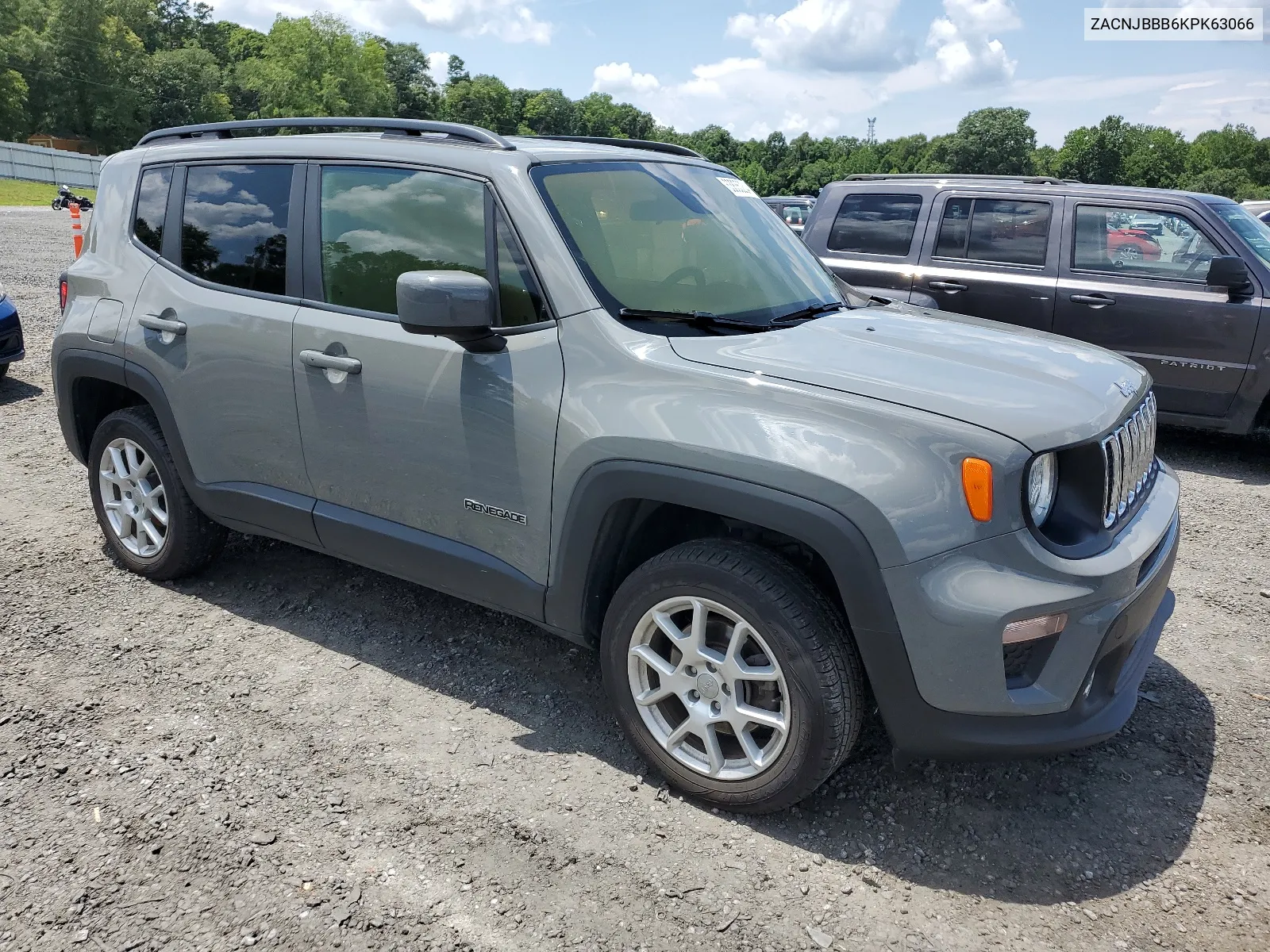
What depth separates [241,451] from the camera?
387 cm

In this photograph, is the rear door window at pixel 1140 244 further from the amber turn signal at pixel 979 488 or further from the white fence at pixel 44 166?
the white fence at pixel 44 166

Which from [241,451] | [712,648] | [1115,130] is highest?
[1115,130]

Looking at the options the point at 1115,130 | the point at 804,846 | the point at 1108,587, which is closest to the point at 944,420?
the point at 1108,587

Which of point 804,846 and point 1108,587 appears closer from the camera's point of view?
point 1108,587

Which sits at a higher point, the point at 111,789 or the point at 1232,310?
the point at 1232,310

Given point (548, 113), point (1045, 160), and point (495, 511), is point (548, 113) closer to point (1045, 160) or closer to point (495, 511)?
point (1045, 160)

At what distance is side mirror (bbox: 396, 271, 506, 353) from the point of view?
287 cm

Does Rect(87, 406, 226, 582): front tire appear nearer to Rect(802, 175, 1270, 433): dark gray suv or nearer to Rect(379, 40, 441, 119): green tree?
Rect(802, 175, 1270, 433): dark gray suv

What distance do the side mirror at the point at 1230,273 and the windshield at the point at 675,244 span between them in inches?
162

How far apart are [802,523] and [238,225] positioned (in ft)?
8.63

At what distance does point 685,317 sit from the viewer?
10.1 ft

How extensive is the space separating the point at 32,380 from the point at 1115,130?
383 feet

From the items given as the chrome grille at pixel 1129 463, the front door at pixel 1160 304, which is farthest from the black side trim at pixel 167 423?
the front door at pixel 1160 304

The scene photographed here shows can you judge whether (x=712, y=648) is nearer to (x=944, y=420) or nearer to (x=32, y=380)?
(x=944, y=420)
